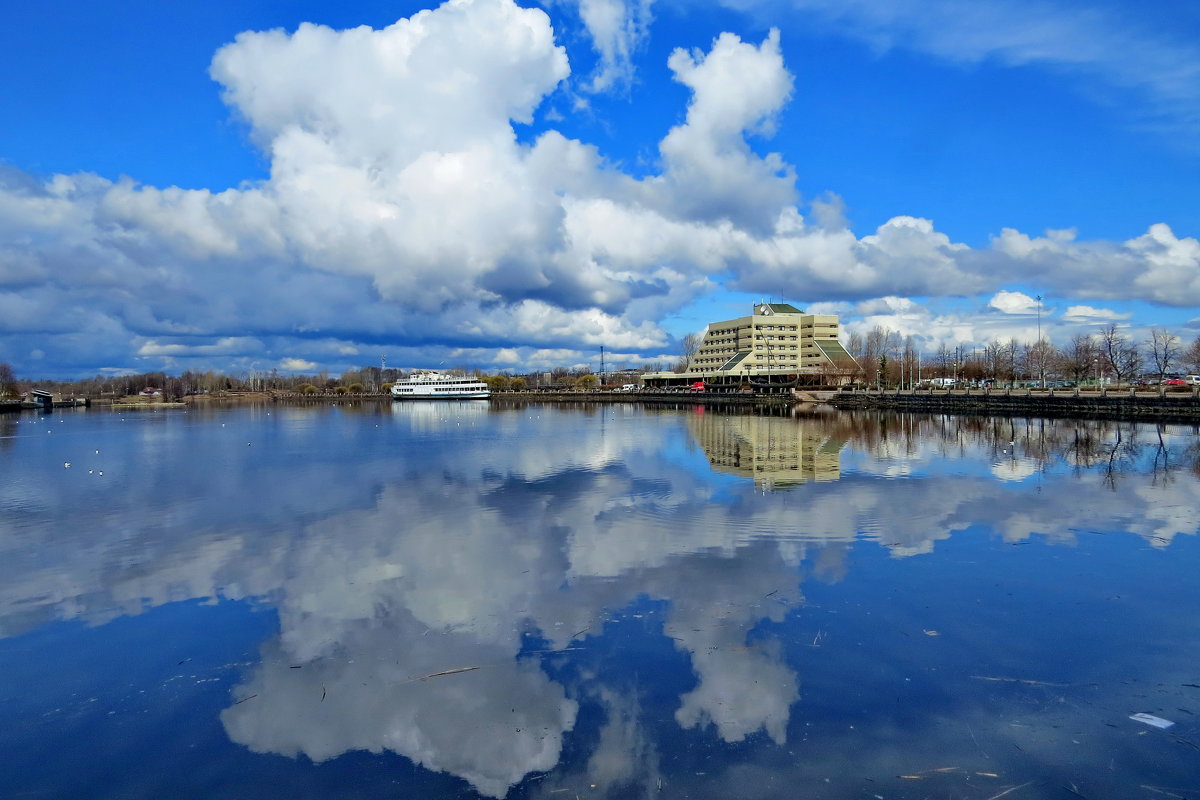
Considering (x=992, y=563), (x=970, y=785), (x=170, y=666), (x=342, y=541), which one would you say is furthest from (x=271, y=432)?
(x=970, y=785)

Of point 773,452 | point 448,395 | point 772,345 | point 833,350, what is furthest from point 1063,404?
point 448,395

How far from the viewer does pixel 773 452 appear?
32.3m

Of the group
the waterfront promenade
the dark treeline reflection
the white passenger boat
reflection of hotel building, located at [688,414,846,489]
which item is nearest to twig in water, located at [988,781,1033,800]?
→ reflection of hotel building, located at [688,414,846,489]

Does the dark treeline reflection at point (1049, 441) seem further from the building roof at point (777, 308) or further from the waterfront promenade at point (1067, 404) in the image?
the building roof at point (777, 308)

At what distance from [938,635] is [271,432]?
5118 cm

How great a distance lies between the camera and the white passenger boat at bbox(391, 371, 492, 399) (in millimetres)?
151875

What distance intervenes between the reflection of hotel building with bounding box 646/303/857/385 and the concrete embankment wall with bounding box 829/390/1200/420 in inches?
2148

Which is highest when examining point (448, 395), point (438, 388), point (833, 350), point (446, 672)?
point (833, 350)

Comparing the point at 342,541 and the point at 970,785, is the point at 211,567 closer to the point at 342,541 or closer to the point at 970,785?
the point at 342,541

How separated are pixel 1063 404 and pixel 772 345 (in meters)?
86.5

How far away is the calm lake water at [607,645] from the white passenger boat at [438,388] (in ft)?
432

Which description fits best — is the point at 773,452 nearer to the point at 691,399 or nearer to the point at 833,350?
the point at 691,399

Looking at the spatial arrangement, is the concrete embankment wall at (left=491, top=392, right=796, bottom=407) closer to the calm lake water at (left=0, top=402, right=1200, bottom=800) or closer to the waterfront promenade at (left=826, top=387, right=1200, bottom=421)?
the waterfront promenade at (left=826, top=387, right=1200, bottom=421)

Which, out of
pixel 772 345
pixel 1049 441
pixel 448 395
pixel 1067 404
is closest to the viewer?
pixel 1049 441
